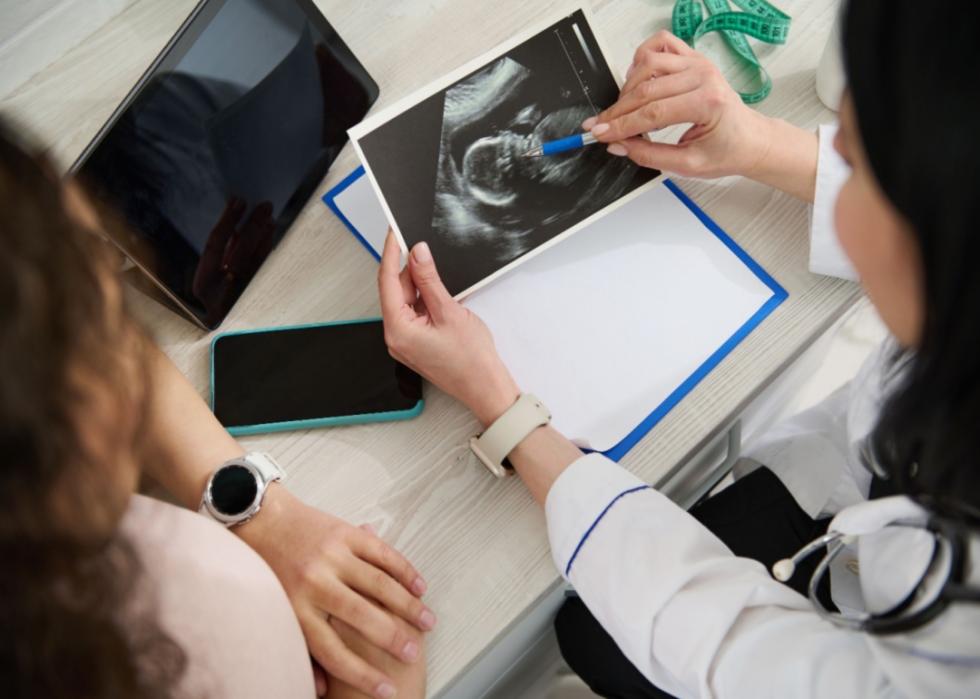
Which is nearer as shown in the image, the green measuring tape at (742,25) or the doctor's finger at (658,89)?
the doctor's finger at (658,89)

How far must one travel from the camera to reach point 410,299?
31.4 inches

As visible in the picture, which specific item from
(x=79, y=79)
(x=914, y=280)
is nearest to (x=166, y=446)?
(x=79, y=79)

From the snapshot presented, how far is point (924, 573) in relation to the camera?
0.58m

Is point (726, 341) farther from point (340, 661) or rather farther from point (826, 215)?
point (340, 661)

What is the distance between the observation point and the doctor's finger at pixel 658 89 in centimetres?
79

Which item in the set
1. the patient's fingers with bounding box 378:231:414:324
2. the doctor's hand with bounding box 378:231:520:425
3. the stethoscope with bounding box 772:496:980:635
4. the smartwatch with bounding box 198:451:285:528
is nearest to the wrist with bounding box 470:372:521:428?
the doctor's hand with bounding box 378:231:520:425

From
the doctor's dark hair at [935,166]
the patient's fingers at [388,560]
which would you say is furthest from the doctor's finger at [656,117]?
the patient's fingers at [388,560]

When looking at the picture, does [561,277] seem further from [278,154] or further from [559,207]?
[278,154]

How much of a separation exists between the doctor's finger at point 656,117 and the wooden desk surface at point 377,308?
0.28 feet

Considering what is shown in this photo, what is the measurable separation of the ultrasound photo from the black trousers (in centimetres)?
40

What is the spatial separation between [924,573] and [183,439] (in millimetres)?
653

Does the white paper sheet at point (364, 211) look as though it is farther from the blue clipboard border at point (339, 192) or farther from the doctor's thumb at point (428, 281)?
the doctor's thumb at point (428, 281)

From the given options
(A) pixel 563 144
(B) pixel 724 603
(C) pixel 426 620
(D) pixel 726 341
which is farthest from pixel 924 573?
(A) pixel 563 144

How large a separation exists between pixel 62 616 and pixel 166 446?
1.12ft
